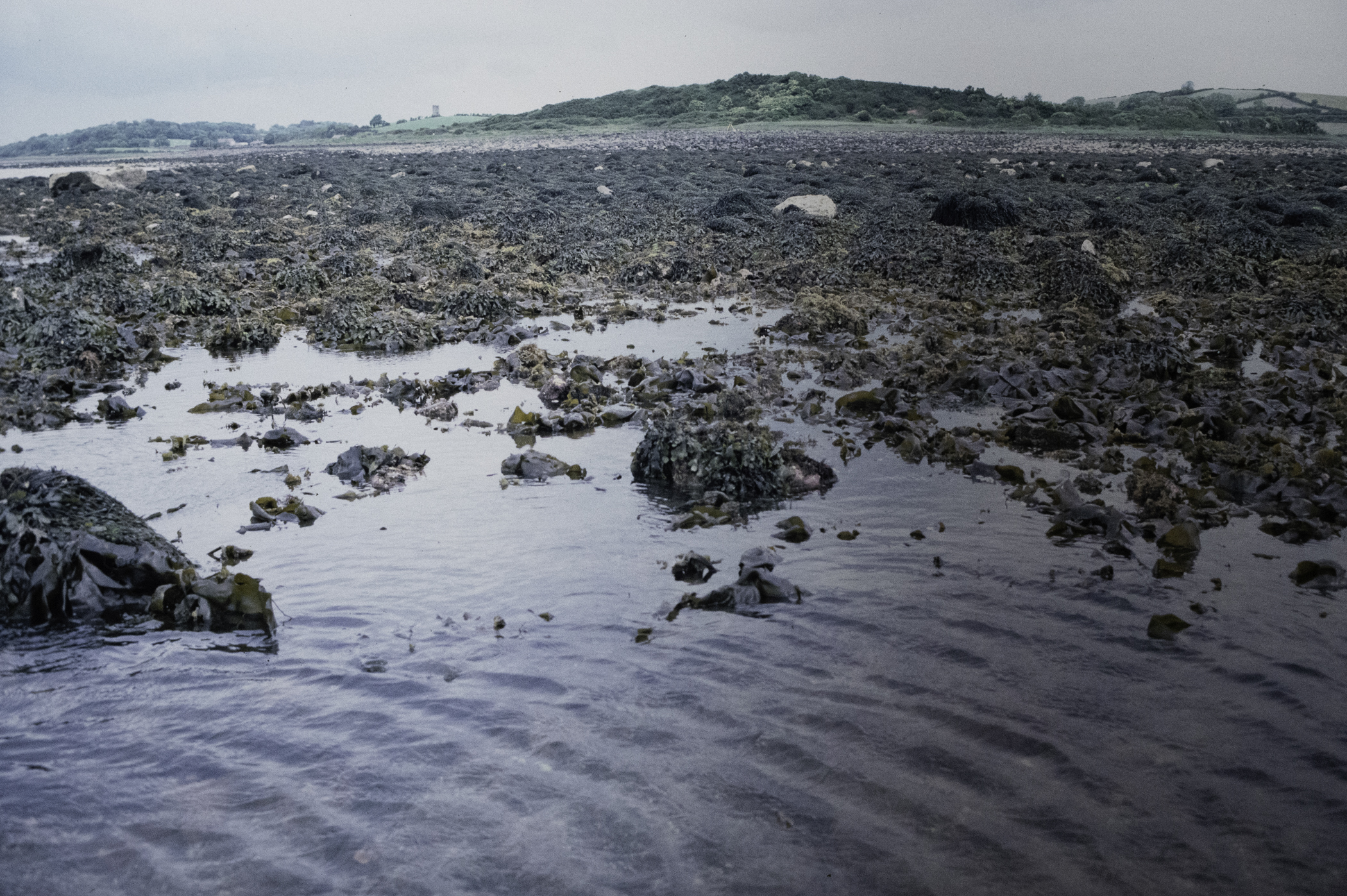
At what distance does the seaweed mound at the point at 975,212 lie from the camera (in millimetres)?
18406

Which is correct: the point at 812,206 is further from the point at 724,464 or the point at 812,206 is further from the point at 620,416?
the point at 724,464

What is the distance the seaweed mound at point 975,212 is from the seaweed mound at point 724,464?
45.8ft

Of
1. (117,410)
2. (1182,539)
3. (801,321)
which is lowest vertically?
(1182,539)

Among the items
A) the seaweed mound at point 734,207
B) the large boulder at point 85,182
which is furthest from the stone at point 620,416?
the large boulder at point 85,182

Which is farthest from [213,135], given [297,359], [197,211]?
[297,359]

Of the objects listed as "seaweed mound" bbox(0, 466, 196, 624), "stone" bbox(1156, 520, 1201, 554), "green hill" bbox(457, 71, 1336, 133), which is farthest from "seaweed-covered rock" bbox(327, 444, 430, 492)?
"green hill" bbox(457, 71, 1336, 133)

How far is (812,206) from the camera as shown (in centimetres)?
2066

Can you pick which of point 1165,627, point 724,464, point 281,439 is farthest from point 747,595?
point 281,439

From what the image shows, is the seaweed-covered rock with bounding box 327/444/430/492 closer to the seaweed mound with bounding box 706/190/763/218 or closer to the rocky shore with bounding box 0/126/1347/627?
the rocky shore with bounding box 0/126/1347/627

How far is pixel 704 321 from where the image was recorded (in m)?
12.1

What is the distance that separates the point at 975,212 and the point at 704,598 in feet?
53.9

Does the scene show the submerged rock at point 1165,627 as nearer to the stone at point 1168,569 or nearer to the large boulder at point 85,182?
the stone at point 1168,569

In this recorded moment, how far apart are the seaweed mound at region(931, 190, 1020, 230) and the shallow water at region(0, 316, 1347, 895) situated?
47.2 feet

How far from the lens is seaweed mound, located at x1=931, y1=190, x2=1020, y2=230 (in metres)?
18.4
